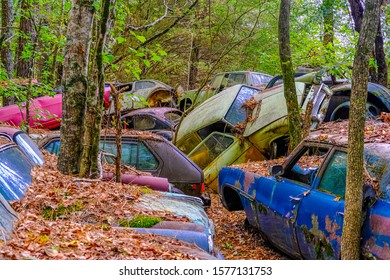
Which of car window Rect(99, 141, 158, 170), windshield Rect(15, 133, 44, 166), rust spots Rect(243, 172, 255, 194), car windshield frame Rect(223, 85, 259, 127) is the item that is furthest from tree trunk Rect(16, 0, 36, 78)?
rust spots Rect(243, 172, 255, 194)

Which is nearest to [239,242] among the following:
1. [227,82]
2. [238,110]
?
[238,110]

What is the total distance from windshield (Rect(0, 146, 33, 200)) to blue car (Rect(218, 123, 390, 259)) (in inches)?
116

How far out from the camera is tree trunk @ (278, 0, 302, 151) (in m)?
9.28

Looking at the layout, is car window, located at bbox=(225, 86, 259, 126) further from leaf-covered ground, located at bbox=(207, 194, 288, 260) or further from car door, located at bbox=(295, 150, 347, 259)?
car door, located at bbox=(295, 150, 347, 259)

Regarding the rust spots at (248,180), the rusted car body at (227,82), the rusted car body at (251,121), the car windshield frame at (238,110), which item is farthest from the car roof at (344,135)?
the rusted car body at (227,82)

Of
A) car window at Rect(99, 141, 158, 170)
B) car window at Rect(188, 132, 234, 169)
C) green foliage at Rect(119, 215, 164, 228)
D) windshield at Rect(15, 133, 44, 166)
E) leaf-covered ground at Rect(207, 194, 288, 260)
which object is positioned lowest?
leaf-covered ground at Rect(207, 194, 288, 260)

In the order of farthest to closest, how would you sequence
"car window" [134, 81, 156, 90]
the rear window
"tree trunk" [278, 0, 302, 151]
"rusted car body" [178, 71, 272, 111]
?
"car window" [134, 81, 156, 90], "rusted car body" [178, 71, 272, 111], "tree trunk" [278, 0, 302, 151], the rear window

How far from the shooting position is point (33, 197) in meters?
5.05

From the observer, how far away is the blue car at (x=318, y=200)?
4.46 metres

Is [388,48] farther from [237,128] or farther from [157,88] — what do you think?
[157,88]

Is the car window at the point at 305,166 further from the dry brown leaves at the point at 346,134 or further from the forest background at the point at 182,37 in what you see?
the forest background at the point at 182,37
